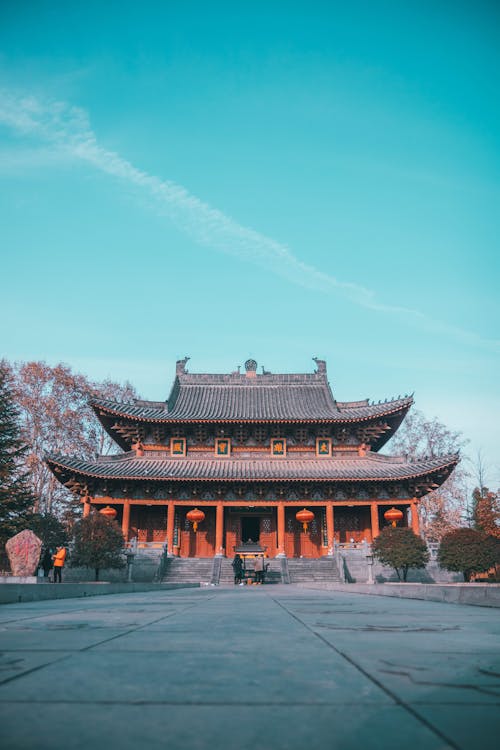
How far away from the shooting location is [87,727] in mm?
1255

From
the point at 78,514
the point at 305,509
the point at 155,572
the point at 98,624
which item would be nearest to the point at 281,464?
the point at 305,509

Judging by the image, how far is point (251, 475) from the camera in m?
26.4

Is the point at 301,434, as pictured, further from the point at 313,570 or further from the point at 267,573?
the point at 267,573

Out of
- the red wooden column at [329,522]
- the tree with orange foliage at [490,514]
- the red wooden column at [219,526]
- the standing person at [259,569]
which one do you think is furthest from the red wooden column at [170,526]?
the tree with orange foliage at [490,514]

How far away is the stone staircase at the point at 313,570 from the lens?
75.3 ft

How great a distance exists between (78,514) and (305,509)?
16.6m

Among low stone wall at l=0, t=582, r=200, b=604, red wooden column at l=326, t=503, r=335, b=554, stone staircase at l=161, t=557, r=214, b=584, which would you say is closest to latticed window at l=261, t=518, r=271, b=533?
red wooden column at l=326, t=503, r=335, b=554

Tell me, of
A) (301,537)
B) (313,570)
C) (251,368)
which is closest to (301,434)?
(301,537)

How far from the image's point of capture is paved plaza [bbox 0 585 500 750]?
1.21 meters

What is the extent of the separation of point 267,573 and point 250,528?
21.5 ft

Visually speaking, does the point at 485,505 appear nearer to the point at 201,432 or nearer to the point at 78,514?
the point at 201,432

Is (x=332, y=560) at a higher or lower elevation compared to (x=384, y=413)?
lower

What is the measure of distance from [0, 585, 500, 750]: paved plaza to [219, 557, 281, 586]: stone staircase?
21057 millimetres

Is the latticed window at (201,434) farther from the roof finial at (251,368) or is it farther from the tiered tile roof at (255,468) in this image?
the roof finial at (251,368)
